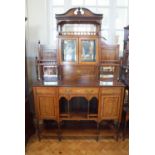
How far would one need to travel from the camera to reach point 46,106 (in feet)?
8.46

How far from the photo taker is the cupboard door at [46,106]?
2.54 meters

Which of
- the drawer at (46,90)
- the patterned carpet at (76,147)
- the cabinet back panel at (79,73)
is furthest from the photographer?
the cabinet back panel at (79,73)

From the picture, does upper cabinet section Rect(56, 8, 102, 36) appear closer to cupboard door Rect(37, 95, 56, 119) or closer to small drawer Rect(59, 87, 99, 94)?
small drawer Rect(59, 87, 99, 94)

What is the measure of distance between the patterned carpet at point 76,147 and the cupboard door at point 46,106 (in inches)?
14.4

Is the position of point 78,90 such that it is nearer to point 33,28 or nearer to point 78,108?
point 78,108

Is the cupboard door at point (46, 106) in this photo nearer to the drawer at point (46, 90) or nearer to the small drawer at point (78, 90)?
the drawer at point (46, 90)

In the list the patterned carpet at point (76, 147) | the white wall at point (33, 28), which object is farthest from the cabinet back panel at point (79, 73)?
the patterned carpet at point (76, 147)

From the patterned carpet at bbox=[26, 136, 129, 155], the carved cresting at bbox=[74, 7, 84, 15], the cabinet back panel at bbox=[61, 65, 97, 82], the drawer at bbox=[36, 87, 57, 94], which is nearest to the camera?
the patterned carpet at bbox=[26, 136, 129, 155]

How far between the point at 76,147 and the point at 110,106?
70 centimetres

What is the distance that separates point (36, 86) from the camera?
8.22 feet

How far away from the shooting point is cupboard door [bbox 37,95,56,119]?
254 centimetres

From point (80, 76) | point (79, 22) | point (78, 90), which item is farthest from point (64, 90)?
point (79, 22)

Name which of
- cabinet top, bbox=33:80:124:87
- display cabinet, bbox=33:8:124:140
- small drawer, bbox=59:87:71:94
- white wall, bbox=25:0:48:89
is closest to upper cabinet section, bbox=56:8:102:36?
display cabinet, bbox=33:8:124:140

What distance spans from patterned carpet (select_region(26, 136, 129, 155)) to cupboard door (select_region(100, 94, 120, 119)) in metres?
0.37
